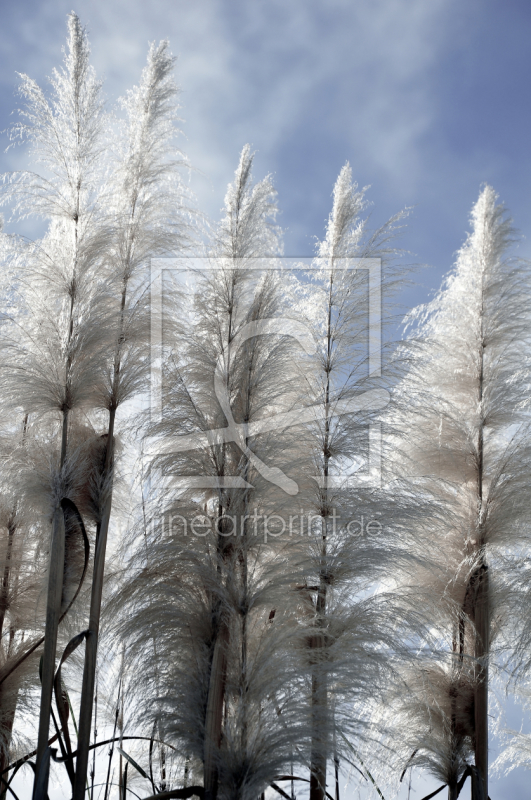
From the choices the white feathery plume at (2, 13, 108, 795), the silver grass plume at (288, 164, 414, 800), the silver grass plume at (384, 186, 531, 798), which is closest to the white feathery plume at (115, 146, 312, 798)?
the silver grass plume at (288, 164, 414, 800)

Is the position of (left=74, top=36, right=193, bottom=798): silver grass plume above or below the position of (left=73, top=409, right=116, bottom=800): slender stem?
above

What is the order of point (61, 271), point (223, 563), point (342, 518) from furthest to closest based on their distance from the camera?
1. point (61, 271)
2. point (342, 518)
3. point (223, 563)

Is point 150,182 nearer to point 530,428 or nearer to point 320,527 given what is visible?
point 320,527

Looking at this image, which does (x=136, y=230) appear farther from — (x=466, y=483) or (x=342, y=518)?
(x=466, y=483)

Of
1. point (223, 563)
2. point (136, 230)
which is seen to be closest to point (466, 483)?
point (223, 563)

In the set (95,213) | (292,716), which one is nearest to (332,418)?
(292,716)

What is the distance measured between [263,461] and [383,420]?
84 centimetres

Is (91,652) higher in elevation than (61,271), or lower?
lower

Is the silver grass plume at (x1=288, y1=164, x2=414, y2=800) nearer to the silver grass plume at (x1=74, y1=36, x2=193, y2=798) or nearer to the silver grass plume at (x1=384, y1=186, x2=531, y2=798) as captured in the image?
the silver grass plume at (x1=384, y1=186, x2=531, y2=798)

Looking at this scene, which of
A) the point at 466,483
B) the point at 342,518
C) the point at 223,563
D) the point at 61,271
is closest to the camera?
the point at 223,563

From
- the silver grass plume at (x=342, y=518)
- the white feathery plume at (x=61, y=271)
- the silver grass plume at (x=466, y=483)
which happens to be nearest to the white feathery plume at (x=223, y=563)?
the silver grass plume at (x=342, y=518)

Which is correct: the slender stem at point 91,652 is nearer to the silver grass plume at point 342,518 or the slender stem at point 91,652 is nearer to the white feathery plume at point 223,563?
the white feathery plume at point 223,563

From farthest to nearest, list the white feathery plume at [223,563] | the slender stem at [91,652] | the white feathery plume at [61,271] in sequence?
1. the white feathery plume at [61,271]
2. the slender stem at [91,652]
3. the white feathery plume at [223,563]

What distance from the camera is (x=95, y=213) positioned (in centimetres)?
430
